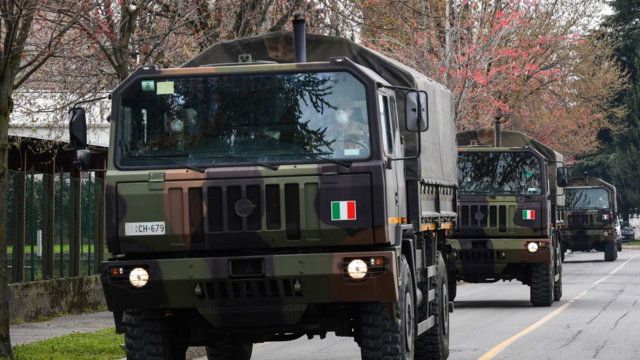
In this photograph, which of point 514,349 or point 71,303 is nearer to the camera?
point 514,349

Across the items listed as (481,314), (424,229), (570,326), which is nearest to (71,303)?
(481,314)

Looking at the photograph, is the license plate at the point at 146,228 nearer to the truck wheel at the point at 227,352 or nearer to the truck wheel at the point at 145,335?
the truck wheel at the point at 145,335

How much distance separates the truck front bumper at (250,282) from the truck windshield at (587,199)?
3261 cm

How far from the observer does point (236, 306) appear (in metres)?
9.05

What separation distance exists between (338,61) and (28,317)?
9.93 metres

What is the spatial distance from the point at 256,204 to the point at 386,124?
1290mm

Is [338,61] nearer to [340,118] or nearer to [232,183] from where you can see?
[340,118]

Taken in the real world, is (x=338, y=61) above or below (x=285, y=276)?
above

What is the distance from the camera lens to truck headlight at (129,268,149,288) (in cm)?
904

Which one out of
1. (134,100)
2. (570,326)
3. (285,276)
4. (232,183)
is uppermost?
(134,100)

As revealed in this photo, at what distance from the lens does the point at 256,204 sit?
29.5ft

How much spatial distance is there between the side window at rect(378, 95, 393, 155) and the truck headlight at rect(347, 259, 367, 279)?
0.90 meters

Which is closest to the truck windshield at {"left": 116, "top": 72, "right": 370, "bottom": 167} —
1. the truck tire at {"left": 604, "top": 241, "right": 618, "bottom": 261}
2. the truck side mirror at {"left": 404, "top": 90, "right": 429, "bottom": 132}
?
the truck side mirror at {"left": 404, "top": 90, "right": 429, "bottom": 132}

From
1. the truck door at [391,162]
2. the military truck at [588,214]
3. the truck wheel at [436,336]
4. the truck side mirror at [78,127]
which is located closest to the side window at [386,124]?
the truck door at [391,162]
